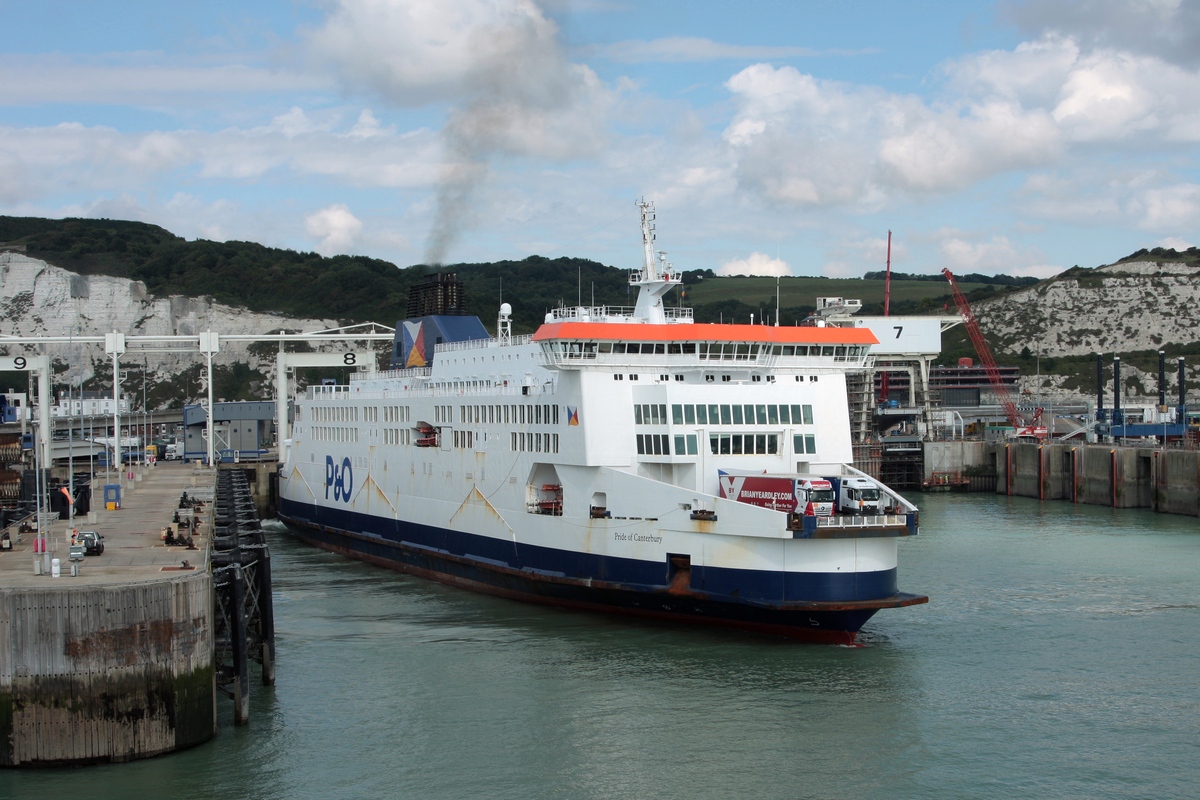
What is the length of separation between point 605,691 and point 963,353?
119939 mm

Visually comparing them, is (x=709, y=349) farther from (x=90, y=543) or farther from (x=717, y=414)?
(x=90, y=543)

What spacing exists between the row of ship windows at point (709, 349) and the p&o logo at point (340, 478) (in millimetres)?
16194

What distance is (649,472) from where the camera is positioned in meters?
28.1

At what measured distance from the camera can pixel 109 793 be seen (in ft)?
55.9

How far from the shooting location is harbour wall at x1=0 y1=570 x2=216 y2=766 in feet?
57.6

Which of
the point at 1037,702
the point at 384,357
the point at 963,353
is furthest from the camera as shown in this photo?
the point at 963,353

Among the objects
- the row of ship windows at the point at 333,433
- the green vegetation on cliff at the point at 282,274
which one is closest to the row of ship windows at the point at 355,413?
the row of ship windows at the point at 333,433

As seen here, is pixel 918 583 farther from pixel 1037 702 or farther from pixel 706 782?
pixel 706 782

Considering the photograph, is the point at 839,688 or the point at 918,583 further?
the point at 918,583

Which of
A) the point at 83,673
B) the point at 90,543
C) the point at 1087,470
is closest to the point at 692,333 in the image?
the point at 90,543

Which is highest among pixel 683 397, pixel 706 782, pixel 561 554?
pixel 683 397

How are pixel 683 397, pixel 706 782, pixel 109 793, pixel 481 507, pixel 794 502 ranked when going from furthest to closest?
1. pixel 481 507
2. pixel 683 397
3. pixel 794 502
4. pixel 706 782
5. pixel 109 793

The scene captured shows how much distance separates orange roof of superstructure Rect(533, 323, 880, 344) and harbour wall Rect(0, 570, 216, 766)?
12684 mm

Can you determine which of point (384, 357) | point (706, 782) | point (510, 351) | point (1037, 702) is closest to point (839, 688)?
point (1037, 702)
